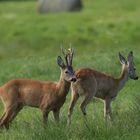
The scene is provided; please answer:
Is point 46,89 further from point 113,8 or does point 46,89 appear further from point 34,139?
point 113,8

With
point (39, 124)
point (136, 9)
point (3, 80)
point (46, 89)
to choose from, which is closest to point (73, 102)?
point (46, 89)

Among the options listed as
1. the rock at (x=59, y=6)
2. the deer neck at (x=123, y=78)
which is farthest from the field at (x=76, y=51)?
the rock at (x=59, y=6)

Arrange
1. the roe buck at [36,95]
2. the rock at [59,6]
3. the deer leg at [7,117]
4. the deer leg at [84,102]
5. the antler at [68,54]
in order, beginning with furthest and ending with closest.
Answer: the rock at [59,6]
the deer leg at [84,102]
the deer leg at [7,117]
the roe buck at [36,95]
the antler at [68,54]

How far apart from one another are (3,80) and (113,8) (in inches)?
796

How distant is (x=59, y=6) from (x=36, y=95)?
2661cm

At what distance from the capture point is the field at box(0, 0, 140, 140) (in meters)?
11.8

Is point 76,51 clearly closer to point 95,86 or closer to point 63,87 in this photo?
point 95,86

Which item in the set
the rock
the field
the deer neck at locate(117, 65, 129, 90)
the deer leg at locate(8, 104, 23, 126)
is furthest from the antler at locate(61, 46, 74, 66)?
the rock

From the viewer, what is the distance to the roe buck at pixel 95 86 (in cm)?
1388

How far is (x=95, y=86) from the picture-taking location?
46.2 feet

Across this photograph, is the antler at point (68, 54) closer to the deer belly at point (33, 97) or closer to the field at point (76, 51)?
the deer belly at point (33, 97)

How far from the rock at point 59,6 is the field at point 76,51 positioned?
478mm

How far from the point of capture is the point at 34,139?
11.5 metres

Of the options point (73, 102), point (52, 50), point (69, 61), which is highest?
point (69, 61)
